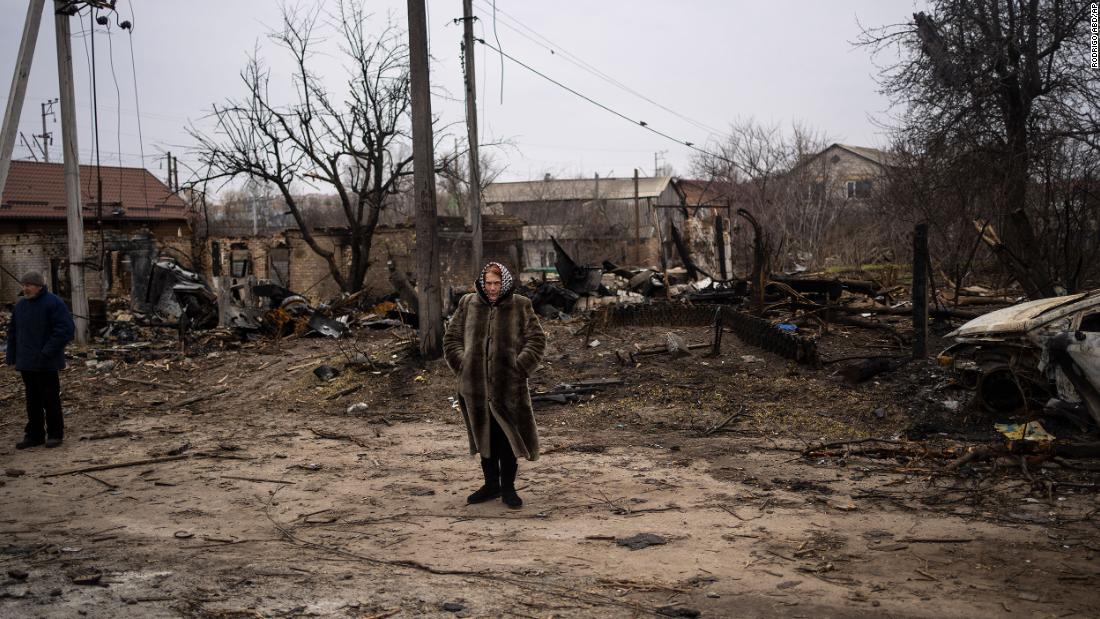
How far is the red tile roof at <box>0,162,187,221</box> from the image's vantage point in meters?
34.9

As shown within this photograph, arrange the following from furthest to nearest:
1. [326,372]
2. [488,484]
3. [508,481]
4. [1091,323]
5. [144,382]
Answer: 1. [144,382]
2. [326,372]
3. [1091,323]
4. [488,484]
5. [508,481]

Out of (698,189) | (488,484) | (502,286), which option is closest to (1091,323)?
(502,286)

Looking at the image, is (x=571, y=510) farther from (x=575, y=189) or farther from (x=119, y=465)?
(x=575, y=189)

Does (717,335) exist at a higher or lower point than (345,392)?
higher

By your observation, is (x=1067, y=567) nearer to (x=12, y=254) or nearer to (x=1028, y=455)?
(x=1028, y=455)

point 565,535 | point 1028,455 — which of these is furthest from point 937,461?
point 565,535

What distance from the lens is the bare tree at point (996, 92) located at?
53.8 feet

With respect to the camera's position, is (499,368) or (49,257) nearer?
(499,368)

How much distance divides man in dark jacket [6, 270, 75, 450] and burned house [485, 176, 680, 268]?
34129 mm

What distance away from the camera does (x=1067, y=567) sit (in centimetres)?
450

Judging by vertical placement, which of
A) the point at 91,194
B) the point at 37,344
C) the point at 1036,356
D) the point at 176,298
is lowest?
the point at 1036,356

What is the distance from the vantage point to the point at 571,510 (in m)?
5.95

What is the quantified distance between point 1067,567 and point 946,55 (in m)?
15.5

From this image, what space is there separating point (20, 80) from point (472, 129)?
1023 cm
